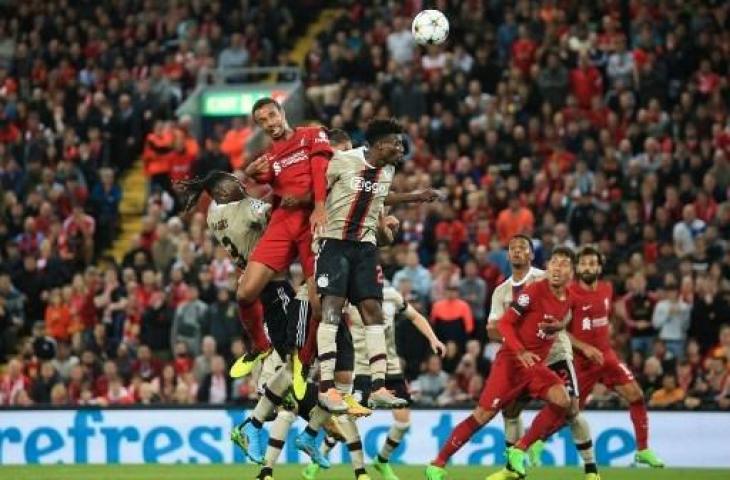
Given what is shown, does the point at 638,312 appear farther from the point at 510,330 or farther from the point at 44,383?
the point at 44,383

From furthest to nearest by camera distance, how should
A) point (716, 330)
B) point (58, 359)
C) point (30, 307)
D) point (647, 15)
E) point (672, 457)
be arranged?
point (647, 15), point (30, 307), point (58, 359), point (716, 330), point (672, 457)

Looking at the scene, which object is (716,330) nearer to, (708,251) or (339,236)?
(708,251)

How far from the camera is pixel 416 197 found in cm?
1426

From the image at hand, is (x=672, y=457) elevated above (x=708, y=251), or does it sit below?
below

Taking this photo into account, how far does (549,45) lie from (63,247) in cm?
821

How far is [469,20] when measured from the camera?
2842 cm

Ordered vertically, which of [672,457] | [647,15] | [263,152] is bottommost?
[672,457]

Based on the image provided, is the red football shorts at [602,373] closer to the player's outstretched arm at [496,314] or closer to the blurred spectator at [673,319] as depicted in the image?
the player's outstretched arm at [496,314]

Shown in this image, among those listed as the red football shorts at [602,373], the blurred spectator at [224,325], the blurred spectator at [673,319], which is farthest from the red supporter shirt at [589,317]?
the blurred spectator at [224,325]

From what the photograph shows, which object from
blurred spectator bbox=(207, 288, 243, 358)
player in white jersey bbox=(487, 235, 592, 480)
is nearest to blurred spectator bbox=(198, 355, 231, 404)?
blurred spectator bbox=(207, 288, 243, 358)

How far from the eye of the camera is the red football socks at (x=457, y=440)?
620 inches

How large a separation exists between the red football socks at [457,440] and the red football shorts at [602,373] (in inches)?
82.6

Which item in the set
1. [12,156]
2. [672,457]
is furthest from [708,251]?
[12,156]

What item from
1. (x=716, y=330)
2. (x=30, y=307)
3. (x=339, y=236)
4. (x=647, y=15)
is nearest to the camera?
(x=339, y=236)
